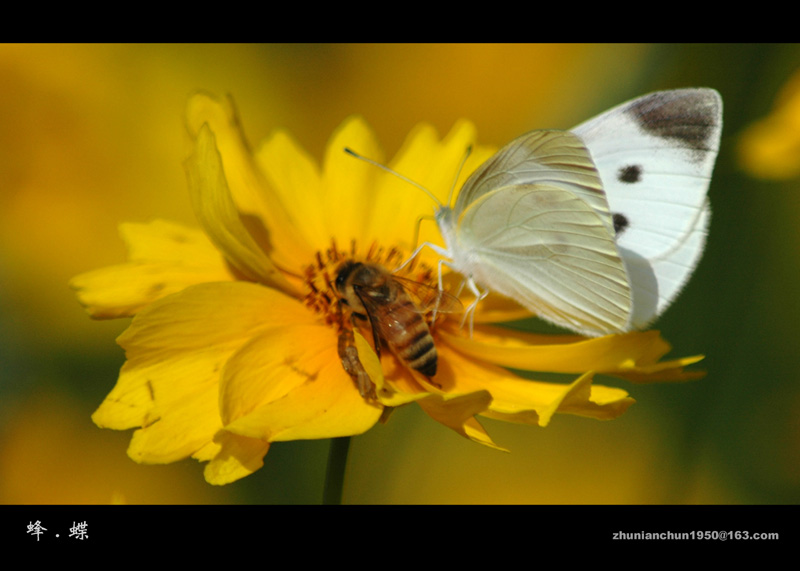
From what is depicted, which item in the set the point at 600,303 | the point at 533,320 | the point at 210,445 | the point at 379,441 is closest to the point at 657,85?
the point at 533,320

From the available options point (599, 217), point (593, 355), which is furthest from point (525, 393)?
point (599, 217)

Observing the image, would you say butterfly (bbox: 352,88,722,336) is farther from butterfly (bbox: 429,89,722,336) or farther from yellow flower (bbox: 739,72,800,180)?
yellow flower (bbox: 739,72,800,180)

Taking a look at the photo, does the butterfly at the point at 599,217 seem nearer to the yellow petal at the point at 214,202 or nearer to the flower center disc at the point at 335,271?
the flower center disc at the point at 335,271

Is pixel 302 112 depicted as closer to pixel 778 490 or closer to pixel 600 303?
pixel 600 303

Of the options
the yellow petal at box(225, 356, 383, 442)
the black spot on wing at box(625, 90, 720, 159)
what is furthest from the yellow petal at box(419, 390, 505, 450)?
the black spot on wing at box(625, 90, 720, 159)

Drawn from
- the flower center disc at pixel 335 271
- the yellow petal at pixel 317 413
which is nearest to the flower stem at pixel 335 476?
the yellow petal at pixel 317 413

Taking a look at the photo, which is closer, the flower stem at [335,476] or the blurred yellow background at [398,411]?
the flower stem at [335,476]
